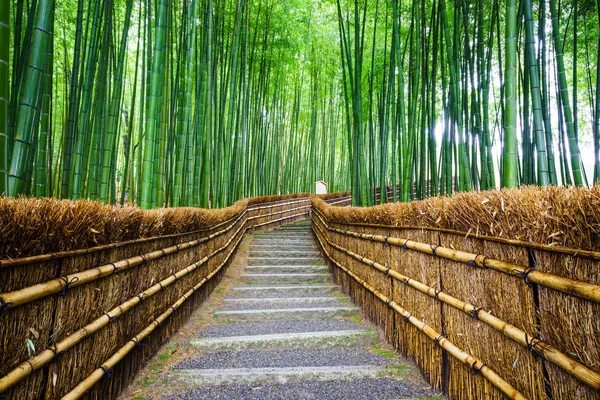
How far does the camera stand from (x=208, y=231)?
10.7ft

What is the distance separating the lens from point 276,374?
1.90m

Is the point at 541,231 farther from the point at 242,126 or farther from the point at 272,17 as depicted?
the point at 272,17

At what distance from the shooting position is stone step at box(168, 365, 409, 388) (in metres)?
1.86

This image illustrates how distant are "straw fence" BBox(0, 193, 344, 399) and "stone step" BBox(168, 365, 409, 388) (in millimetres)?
285

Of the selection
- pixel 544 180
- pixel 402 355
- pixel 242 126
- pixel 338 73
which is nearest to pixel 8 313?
pixel 402 355

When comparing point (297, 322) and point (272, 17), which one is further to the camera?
point (272, 17)

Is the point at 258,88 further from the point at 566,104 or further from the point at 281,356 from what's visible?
the point at 281,356

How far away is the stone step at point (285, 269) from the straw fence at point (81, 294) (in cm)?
198

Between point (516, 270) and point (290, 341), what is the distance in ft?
5.18

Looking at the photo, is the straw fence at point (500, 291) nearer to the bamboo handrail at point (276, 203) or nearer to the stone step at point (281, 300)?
the stone step at point (281, 300)

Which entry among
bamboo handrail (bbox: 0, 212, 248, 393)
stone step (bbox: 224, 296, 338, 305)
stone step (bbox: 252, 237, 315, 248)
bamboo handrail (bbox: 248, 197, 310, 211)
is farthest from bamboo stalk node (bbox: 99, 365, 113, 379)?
bamboo handrail (bbox: 248, 197, 310, 211)

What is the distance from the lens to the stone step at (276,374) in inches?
73.4

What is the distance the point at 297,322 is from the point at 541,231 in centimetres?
208

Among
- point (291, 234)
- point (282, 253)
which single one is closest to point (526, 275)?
point (282, 253)
